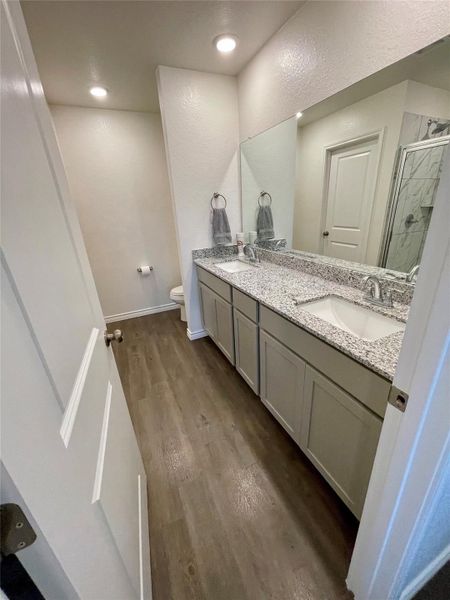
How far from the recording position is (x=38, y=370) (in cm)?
39

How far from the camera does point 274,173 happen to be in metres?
2.15

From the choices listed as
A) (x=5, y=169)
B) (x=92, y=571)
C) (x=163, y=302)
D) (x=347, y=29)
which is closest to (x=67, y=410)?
(x=92, y=571)

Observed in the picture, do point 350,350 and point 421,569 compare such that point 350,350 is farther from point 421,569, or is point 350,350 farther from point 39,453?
point 39,453

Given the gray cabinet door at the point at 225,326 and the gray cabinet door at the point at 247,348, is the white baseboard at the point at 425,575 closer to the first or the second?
the gray cabinet door at the point at 247,348

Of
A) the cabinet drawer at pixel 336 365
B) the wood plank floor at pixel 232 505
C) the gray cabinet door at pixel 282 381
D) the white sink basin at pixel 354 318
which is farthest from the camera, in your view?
the gray cabinet door at pixel 282 381

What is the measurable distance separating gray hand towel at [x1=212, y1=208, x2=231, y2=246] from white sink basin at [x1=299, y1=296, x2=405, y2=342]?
4.48ft

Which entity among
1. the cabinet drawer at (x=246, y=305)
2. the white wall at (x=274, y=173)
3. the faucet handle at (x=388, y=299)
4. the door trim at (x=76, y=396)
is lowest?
the cabinet drawer at (x=246, y=305)

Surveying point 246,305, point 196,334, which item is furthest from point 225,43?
point 196,334

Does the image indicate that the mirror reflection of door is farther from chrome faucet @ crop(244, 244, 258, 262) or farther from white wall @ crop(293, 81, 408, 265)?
chrome faucet @ crop(244, 244, 258, 262)

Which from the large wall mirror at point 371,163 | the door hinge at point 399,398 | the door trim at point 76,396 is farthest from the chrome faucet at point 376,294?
the door trim at point 76,396

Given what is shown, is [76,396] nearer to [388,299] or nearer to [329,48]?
[388,299]

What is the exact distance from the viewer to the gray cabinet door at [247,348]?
5.47 ft

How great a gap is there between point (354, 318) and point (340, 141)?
3.43 feet

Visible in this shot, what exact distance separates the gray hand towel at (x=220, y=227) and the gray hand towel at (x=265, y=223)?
0.31 meters
